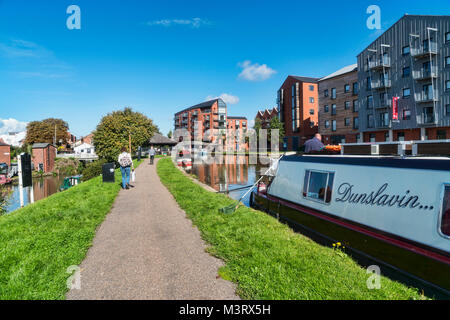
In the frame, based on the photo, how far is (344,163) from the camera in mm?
5480

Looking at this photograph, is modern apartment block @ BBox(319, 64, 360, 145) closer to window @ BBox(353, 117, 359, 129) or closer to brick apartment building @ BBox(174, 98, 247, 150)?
window @ BBox(353, 117, 359, 129)

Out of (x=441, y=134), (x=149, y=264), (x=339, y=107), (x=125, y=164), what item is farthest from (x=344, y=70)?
(x=149, y=264)

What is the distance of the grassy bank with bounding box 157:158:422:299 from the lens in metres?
3.44

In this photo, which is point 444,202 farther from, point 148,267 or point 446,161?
point 148,267

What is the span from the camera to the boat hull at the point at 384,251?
11.4ft

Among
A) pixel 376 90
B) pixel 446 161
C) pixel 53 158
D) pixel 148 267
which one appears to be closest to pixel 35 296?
pixel 148 267

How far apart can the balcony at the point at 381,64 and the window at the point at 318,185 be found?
34.4m

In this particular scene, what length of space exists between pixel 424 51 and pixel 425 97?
5.11 m

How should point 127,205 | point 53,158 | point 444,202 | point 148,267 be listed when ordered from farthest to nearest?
point 53,158 < point 127,205 < point 148,267 < point 444,202

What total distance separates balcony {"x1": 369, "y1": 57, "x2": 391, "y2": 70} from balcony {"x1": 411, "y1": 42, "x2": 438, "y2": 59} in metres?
3.13

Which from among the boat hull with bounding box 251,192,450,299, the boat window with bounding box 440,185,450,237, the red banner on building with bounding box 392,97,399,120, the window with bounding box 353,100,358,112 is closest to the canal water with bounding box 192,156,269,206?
the boat hull with bounding box 251,192,450,299

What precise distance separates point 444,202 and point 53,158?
55.3 meters

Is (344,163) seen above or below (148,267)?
above

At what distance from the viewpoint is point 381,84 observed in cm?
3422
